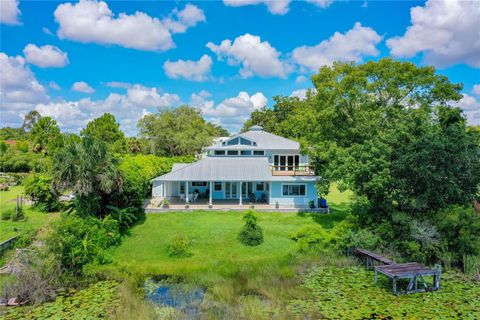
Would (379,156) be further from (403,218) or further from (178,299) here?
(178,299)

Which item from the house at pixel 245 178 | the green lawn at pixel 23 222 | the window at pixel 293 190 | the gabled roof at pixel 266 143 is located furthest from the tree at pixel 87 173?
the gabled roof at pixel 266 143

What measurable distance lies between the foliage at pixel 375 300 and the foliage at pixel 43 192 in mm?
18717

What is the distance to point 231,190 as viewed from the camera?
27.9 meters

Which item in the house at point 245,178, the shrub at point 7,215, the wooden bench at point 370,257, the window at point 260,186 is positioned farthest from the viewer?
the window at point 260,186

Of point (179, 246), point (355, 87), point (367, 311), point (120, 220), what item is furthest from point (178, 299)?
point (355, 87)

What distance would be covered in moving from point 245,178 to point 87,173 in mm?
11713

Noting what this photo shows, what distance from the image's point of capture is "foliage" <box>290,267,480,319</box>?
10.1m

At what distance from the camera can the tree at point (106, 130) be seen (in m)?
51.5

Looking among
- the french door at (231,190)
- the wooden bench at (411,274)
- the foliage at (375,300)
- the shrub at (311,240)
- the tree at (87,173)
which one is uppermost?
the tree at (87,173)

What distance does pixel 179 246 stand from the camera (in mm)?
15383

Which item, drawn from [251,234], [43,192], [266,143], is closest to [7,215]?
[43,192]

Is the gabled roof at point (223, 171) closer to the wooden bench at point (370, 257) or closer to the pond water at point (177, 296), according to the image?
the wooden bench at point (370, 257)

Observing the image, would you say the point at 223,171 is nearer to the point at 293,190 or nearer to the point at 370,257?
the point at 293,190

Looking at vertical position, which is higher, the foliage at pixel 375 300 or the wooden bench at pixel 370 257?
the wooden bench at pixel 370 257
